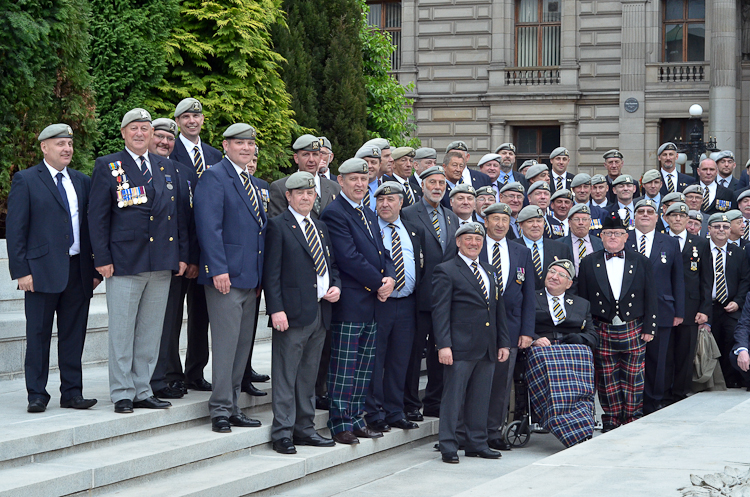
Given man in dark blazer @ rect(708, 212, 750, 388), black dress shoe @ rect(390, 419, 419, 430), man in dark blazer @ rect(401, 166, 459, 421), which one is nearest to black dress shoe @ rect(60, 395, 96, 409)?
black dress shoe @ rect(390, 419, 419, 430)

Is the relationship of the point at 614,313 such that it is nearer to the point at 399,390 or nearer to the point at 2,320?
the point at 399,390

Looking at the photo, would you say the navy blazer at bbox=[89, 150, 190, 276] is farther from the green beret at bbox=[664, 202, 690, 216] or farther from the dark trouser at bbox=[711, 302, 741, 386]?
the dark trouser at bbox=[711, 302, 741, 386]

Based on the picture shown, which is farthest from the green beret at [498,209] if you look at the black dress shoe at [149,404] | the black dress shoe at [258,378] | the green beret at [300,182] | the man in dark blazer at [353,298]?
the black dress shoe at [149,404]

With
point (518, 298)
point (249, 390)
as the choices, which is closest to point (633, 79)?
point (518, 298)

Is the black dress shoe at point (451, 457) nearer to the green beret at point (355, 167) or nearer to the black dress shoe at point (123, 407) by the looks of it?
the green beret at point (355, 167)

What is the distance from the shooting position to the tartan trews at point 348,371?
8.38 m

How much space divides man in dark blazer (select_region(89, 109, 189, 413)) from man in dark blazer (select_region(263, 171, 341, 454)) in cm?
79

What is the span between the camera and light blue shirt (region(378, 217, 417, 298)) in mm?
8891

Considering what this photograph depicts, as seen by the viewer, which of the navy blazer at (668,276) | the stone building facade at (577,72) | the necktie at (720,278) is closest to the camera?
the navy blazer at (668,276)

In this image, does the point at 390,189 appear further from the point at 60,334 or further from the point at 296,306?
the point at 60,334

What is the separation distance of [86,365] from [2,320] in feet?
3.53

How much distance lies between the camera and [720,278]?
11320mm

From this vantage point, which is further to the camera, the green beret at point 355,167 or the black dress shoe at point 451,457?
the black dress shoe at point 451,457

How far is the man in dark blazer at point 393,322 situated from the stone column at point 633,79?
2271 centimetres
